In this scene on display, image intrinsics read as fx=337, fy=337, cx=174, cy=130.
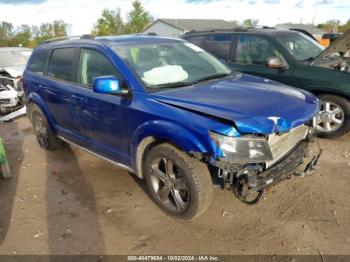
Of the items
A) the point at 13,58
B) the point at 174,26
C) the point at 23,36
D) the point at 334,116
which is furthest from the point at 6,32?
the point at 334,116

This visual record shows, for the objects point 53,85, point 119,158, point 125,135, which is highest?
point 53,85

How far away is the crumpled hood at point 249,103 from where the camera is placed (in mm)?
2854

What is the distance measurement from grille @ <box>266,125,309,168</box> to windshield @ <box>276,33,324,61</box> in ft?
8.30

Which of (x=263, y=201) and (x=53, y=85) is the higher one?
(x=53, y=85)

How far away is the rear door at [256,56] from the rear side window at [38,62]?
127 inches

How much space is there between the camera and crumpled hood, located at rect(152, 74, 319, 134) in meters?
2.85

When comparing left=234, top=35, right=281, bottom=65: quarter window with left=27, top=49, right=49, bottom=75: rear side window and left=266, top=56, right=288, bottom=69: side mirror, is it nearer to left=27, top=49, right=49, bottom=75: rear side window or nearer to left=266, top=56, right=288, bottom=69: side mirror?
left=266, top=56, right=288, bottom=69: side mirror

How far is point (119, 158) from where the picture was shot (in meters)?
3.88

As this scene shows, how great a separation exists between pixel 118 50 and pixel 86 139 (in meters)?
1.25

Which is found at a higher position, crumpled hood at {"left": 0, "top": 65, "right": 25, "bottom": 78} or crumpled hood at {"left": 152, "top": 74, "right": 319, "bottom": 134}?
crumpled hood at {"left": 152, "top": 74, "right": 319, "bottom": 134}

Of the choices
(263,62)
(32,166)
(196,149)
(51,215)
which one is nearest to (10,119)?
(32,166)

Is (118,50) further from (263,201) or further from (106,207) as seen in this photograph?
(263,201)

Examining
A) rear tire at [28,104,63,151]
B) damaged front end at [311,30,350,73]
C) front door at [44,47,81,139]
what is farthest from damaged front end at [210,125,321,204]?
rear tire at [28,104,63,151]

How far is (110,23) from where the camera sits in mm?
45469
